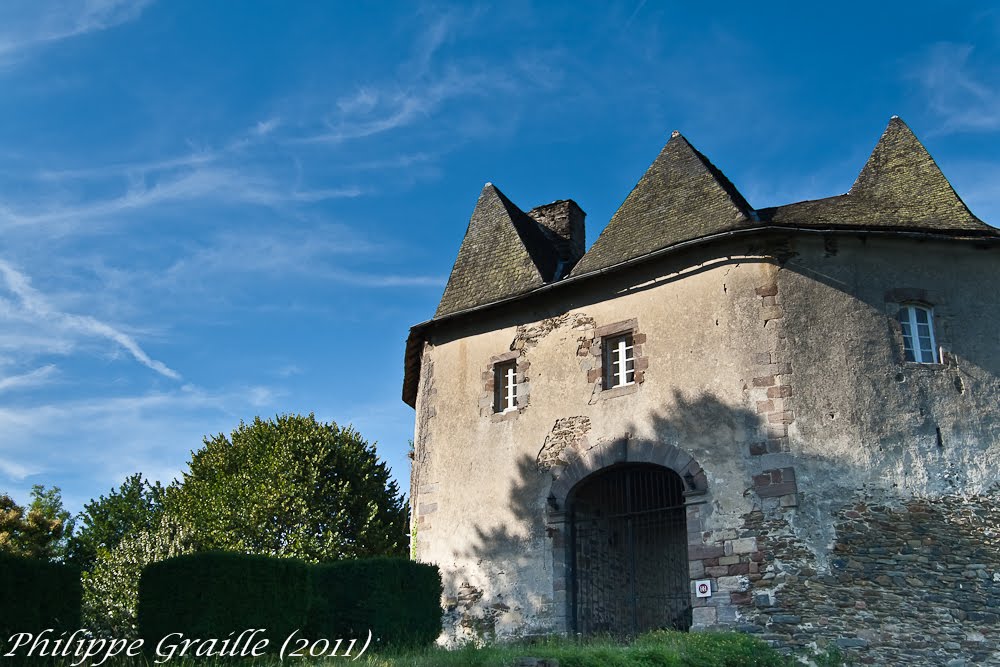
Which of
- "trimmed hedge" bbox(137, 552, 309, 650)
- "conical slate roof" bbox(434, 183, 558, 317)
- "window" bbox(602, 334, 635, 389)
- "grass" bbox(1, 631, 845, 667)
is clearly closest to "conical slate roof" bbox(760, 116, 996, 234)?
"window" bbox(602, 334, 635, 389)

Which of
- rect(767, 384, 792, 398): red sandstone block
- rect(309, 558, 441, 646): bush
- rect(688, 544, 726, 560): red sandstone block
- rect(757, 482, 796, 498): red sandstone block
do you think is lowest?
rect(309, 558, 441, 646): bush

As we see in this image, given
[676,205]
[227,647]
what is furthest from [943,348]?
[227,647]

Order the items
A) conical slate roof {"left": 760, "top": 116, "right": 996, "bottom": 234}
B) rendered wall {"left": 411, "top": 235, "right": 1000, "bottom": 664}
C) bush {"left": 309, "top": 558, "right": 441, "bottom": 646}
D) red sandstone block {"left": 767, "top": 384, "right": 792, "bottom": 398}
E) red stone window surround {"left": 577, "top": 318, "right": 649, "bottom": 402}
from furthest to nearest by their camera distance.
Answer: red stone window surround {"left": 577, "top": 318, "right": 649, "bottom": 402} < conical slate roof {"left": 760, "top": 116, "right": 996, "bottom": 234} < red sandstone block {"left": 767, "top": 384, "right": 792, "bottom": 398} < rendered wall {"left": 411, "top": 235, "right": 1000, "bottom": 664} < bush {"left": 309, "top": 558, "right": 441, "bottom": 646}

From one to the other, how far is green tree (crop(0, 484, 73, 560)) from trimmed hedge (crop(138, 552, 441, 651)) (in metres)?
14.8

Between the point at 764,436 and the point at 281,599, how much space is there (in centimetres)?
665

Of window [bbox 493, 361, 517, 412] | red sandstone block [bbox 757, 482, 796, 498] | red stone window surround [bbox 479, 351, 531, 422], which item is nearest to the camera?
red sandstone block [bbox 757, 482, 796, 498]

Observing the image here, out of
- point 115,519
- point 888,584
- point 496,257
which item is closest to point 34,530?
point 115,519

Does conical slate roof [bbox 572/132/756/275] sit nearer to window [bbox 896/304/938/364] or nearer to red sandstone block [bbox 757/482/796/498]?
window [bbox 896/304/938/364]

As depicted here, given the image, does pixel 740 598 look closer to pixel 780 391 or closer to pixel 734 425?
pixel 734 425

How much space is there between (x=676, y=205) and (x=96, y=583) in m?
16.2

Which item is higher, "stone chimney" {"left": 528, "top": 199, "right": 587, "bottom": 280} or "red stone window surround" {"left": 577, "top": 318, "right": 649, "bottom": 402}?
"stone chimney" {"left": 528, "top": 199, "right": 587, "bottom": 280}

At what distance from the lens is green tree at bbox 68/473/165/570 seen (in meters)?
26.2

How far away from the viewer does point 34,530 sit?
25.0 metres

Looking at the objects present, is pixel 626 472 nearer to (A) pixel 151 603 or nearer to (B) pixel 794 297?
(B) pixel 794 297
